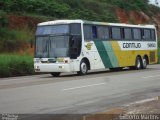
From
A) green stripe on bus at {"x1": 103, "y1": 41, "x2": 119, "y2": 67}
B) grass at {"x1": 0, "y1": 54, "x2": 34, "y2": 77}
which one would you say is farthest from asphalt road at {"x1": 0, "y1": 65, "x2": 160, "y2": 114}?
grass at {"x1": 0, "y1": 54, "x2": 34, "y2": 77}

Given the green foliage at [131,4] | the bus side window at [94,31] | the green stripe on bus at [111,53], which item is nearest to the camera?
the bus side window at [94,31]

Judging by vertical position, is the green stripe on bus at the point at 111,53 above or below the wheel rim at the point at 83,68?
→ above

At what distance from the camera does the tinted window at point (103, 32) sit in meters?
30.8

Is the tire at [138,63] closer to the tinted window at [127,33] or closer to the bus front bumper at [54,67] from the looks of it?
the tinted window at [127,33]

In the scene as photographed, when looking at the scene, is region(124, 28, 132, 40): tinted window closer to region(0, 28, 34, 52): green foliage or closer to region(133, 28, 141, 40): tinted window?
region(133, 28, 141, 40): tinted window

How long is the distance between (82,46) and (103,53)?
290 cm

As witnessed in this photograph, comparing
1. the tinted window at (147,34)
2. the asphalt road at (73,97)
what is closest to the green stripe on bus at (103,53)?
the tinted window at (147,34)

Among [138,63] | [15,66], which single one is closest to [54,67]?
[15,66]

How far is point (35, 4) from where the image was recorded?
56.4m

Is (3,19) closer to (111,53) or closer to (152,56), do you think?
(152,56)

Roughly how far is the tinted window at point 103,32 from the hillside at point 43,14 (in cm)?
851

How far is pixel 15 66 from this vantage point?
3145 centimetres

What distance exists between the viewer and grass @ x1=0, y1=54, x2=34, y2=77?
30556 millimetres

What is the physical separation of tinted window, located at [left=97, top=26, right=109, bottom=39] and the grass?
4.93 m
